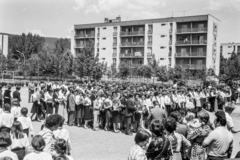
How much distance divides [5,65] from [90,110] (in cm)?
4696

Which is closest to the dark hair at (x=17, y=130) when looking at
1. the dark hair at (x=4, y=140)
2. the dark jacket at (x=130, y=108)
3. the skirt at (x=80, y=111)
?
the dark hair at (x=4, y=140)

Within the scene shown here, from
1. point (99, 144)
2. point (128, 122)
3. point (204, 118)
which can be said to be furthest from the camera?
point (128, 122)

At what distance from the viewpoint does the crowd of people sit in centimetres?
507

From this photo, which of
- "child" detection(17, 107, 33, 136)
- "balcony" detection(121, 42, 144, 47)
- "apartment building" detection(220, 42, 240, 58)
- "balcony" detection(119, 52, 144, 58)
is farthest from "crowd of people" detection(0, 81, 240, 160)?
"apartment building" detection(220, 42, 240, 58)

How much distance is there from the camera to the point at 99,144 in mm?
10672

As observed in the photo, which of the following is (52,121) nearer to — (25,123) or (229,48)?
(25,123)

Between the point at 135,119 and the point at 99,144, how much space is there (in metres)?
2.94

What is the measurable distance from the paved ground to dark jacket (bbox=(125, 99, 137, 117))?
95 cm

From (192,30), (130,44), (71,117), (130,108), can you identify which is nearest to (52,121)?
(130,108)

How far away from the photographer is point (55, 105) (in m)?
15.7

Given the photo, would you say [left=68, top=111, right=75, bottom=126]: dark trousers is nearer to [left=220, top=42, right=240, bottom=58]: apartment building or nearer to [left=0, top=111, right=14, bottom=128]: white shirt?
[left=0, top=111, right=14, bottom=128]: white shirt

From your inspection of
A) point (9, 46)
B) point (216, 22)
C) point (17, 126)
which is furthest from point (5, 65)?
point (17, 126)

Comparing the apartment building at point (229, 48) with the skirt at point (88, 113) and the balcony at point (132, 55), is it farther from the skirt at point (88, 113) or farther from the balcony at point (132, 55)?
the skirt at point (88, 113)

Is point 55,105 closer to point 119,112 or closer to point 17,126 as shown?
point 119,112
